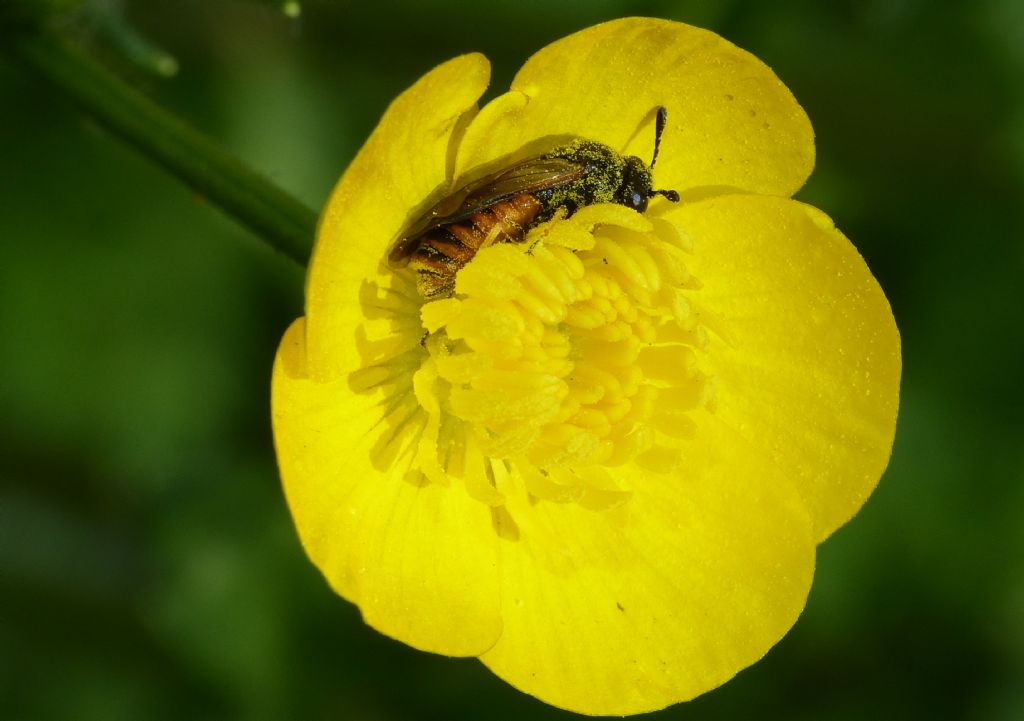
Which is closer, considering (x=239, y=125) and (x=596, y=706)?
(x=596, y=706)

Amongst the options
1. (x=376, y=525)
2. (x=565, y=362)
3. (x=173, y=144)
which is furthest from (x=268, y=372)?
(x=565, y=362)

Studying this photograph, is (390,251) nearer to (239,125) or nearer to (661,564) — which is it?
(661,564)

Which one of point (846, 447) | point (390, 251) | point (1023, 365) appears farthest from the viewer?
point (1023, 365)

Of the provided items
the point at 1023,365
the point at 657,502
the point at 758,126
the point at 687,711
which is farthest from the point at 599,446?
the point at 1023,365

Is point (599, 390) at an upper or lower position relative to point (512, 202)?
lower

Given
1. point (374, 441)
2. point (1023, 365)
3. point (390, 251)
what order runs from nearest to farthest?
point (390, 251) → point (374, 441) → point (1023, 365)

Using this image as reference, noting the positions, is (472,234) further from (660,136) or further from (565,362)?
(660,136)

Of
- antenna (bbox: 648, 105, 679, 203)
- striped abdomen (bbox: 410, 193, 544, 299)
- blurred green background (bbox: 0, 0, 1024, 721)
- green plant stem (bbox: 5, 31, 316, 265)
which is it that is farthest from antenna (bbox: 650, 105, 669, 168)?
blurred green background (bbox: 0, 0, 1024, 721)
